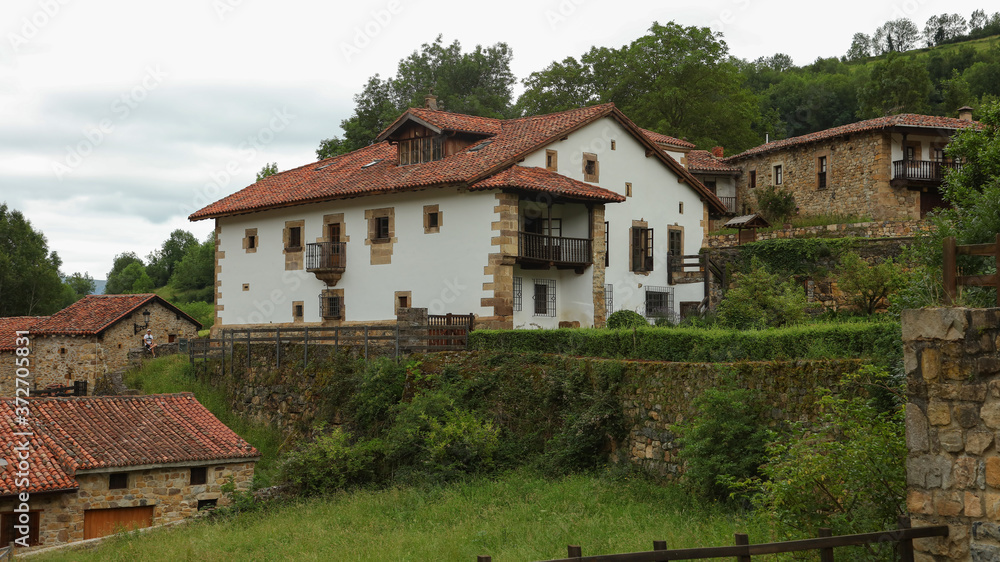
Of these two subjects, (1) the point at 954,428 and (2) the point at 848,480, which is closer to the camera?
(1) the point at 954,428

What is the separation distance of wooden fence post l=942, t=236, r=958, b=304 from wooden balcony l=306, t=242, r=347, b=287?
874 inches

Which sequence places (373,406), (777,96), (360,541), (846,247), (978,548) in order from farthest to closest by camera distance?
(777,96) < (846,247) < (373,406) < (360,541) < (978,548)

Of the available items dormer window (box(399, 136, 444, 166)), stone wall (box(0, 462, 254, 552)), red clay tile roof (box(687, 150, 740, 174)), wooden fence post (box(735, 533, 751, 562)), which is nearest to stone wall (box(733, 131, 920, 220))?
red clay tile roof (box(687, 150, 740, 174))

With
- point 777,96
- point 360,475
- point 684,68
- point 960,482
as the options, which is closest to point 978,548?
point 960,482

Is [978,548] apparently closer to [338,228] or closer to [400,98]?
[338,228]

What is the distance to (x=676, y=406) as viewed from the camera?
1482 centimetres

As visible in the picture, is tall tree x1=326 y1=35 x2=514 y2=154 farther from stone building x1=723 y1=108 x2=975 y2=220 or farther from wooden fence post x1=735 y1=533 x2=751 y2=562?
wooden fence post x1=735 y1=533 x2=751 y2=562

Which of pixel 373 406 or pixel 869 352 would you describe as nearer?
pixel 869 352

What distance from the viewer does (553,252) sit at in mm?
25219

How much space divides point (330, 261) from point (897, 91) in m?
34.4

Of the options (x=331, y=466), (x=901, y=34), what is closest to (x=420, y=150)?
(x=331, y=466)

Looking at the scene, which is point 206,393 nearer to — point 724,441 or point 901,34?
point 724,441

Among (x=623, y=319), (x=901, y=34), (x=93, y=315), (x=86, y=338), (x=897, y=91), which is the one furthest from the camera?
(x=901, y=34)

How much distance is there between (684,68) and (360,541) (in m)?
35.9
